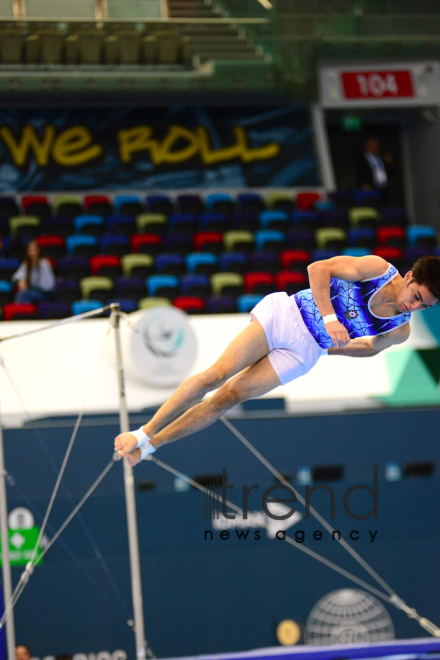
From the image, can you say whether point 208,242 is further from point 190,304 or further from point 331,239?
point 190,304

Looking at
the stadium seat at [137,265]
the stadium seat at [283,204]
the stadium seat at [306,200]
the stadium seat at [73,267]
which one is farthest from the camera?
the stadium seat at [306,200]

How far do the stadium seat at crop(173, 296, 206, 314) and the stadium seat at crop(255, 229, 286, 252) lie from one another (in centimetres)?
226

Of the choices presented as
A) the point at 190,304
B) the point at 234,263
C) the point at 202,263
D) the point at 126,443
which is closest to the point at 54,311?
the point at 190,304

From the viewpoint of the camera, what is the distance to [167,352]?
25.1 feet

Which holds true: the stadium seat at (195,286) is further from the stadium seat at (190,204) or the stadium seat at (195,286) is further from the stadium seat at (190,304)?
the stadium seat at (190,204)

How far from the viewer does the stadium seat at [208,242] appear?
11266 mm

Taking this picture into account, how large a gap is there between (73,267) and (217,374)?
6.07 meters

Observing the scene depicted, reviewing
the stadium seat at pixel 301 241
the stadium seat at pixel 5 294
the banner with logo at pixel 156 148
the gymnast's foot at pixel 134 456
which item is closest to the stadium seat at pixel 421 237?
the stadium seat at pixel 301 241

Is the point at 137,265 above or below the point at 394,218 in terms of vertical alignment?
below

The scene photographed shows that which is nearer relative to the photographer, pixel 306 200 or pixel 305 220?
pixel 305 220

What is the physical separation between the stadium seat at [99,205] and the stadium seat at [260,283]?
2777 millimetres

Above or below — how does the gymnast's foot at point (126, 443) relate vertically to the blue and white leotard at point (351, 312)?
below

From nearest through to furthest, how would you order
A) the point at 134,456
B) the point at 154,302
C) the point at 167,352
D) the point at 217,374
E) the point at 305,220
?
the point at 217,374 < the point at 134,456 < the point at 167,352 < the point at 154,302 < the point at 305,220

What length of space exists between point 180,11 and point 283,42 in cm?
155
